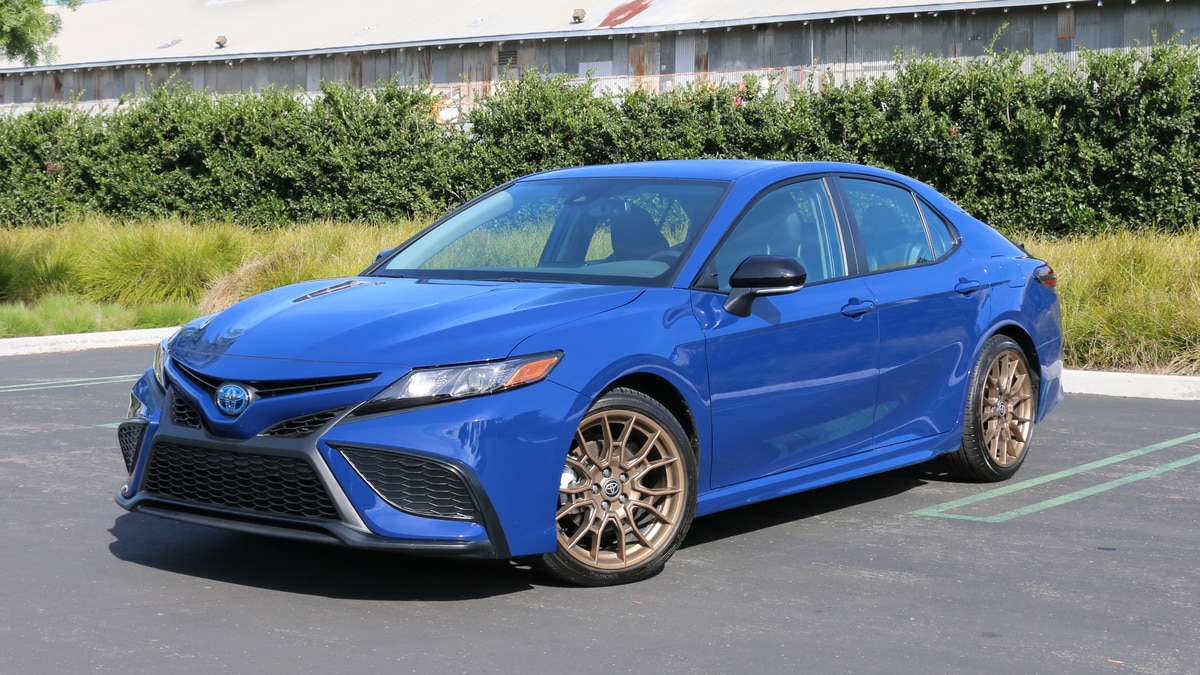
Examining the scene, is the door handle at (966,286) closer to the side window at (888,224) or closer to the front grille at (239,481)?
the side window at (888,224)

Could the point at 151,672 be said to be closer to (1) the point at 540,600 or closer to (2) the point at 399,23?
(1) the point at 540,600

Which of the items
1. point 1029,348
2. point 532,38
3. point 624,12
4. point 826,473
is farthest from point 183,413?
point 532,38

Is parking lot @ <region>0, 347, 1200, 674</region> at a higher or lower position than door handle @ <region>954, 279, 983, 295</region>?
lower

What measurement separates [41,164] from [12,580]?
72.8 feet

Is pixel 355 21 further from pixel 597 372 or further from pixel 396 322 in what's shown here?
pixel 597 372

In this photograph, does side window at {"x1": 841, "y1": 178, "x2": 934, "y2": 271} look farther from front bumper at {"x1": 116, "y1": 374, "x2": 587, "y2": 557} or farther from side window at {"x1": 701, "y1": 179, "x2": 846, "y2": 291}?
front bumper at {"x1": 116, "y1": 374, "x2": 587, "y2": 557}

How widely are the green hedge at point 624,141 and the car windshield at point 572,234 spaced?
1204cm

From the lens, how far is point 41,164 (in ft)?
87.7

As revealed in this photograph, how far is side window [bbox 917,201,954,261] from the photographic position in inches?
309

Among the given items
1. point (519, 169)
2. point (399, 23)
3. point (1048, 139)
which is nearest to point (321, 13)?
point (399, 23)

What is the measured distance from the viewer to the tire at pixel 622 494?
227 inches

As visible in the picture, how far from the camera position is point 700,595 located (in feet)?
19.2

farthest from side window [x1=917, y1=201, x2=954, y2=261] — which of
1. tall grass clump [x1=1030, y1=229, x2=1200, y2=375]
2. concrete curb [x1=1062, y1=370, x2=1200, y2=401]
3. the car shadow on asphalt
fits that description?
tall grass clump [x1=1030, y1=229, x2=1200, y2=375]

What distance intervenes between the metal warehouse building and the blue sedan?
18.3 meters
